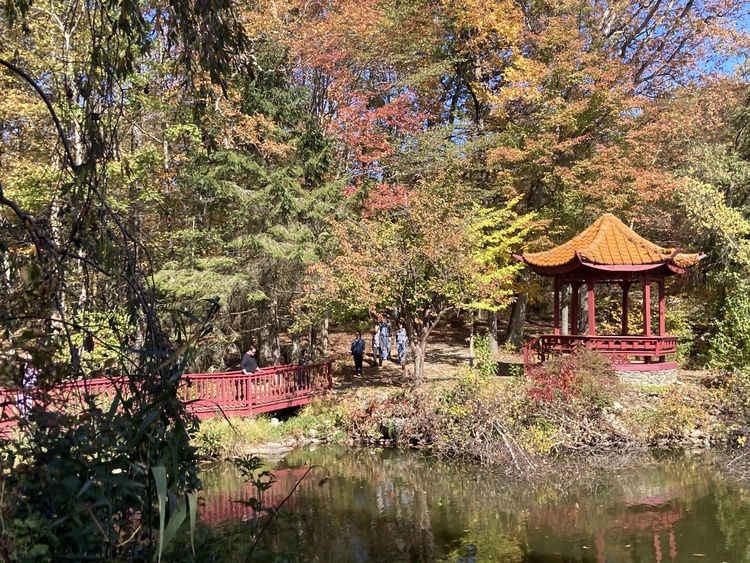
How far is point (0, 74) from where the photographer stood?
45.2ft

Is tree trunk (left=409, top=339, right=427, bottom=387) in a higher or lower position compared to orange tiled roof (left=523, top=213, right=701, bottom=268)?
lower

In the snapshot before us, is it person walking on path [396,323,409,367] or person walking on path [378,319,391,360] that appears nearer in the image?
person walking on path [396,323,409,367]

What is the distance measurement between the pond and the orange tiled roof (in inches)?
206

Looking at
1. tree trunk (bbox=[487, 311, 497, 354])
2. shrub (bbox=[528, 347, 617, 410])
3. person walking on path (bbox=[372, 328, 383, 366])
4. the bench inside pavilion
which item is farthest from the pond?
tree trunk (bbox=[487, 311, 497, 354])

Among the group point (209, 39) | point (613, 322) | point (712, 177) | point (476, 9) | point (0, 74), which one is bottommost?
point (613, 322)

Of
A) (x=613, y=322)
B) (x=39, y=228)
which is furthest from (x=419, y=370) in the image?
(x=39, y=228)

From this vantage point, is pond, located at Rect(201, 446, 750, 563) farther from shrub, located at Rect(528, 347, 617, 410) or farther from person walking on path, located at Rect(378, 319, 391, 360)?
person walking on path, located at Rect(378, 319, 391, 360)

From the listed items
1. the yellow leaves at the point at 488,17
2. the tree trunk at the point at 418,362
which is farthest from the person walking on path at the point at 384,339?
the yellow leaves at the point at 488,17

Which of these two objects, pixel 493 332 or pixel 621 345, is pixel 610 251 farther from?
pixel 493 332

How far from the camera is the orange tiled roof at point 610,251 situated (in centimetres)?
1523

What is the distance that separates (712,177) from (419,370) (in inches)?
421

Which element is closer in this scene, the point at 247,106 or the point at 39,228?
the point at 39,228

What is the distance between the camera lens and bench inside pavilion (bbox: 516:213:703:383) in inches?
589

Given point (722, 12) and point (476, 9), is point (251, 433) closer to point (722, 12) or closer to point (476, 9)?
point (476, 9)
